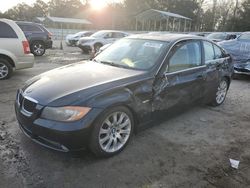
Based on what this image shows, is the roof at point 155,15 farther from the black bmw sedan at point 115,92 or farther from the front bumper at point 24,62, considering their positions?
the black bmw sedan at point 115,92

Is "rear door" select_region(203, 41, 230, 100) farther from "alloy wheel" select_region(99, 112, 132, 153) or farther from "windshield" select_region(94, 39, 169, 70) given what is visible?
"alloy wheel" select_region(99, 112, 132, 153)

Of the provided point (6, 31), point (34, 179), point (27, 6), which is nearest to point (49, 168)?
point (34, 179)

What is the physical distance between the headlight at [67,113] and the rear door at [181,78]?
1.24m

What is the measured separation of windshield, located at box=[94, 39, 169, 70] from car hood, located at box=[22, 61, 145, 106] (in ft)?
0.70

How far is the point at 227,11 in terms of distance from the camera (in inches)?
1853

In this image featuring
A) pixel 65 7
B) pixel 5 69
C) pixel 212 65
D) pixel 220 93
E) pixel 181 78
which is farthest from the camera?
pixel 65 7

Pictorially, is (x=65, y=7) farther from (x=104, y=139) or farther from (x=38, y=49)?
(x=104, y=139)

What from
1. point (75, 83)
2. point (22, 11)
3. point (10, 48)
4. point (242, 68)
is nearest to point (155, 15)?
point (242, 68)

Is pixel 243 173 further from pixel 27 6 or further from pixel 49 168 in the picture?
pixel 27 6

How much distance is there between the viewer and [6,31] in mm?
7754

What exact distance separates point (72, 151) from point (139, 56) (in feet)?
6.44

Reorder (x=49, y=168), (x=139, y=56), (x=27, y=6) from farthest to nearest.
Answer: (x=27, y=6)
(x=139, y=56)
(x=49, y=168)

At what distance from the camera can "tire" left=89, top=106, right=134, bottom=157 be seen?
131 inches

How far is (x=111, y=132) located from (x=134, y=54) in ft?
5.02
